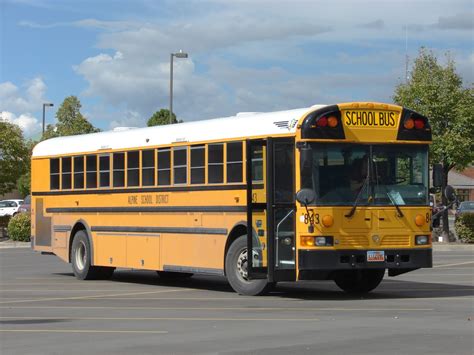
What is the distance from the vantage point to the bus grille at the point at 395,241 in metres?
17.5

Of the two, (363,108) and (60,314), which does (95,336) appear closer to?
(60,314)

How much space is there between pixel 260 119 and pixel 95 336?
6.48 m

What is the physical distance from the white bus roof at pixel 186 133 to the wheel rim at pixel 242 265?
75.7 inches

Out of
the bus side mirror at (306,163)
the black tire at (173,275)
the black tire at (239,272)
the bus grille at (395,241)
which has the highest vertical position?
the bus side mirror at (306,163)

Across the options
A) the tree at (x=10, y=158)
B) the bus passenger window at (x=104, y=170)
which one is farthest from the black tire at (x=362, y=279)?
the tree at (x=10, y=158)

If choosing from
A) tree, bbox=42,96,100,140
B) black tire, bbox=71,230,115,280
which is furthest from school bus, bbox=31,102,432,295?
tree, bbox=42,96,100,140

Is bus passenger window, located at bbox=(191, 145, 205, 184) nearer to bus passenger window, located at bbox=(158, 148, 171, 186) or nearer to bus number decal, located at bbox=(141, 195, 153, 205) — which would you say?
bus passenger window, located at bbox=(158, 148, 171, 186)

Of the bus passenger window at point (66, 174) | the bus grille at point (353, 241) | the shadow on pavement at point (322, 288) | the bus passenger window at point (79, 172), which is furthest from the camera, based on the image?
the bus passenger window at point (66, 174)

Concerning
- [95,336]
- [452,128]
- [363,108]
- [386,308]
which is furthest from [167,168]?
[452,128]

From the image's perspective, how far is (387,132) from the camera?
18000mm

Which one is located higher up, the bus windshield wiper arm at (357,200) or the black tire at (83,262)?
the bus windshield wiper arm at (357,200)

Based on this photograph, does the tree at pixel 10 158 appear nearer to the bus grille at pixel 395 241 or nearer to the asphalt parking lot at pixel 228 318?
the asphalt parking lot at pixel 228 318

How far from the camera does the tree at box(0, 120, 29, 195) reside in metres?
49.6

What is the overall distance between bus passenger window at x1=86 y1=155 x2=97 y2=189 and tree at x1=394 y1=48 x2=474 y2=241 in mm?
18163
